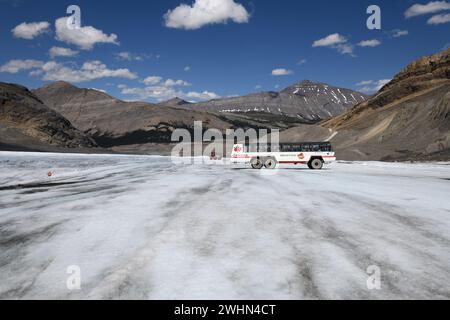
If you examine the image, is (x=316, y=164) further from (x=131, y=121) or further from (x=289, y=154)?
(x=131, y=121)

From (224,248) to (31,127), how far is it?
73132mm

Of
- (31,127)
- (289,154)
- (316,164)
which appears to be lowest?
(316,164)

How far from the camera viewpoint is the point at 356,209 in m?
9.59

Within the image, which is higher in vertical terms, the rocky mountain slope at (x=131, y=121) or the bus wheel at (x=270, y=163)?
the rocky mountain slope at (x=131, y=121)

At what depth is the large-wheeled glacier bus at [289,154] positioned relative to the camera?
2881 cm

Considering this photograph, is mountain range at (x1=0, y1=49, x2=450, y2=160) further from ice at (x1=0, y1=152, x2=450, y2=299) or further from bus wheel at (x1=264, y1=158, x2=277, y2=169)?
ice at (x1=0, y1=152, x2=450, y2=299)

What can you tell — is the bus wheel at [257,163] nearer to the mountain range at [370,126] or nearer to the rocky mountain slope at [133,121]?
the mountain range at [370,126]

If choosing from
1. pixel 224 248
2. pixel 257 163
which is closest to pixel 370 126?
pixel 257 163

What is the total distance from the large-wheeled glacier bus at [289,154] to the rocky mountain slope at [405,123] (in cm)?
1813

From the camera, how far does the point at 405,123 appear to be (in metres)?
54.8

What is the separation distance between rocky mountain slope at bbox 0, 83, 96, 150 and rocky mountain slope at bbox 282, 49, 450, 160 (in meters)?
44.7

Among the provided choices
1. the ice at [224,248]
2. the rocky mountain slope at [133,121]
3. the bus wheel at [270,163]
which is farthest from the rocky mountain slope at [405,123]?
the rocky mountain slope at [133,121]

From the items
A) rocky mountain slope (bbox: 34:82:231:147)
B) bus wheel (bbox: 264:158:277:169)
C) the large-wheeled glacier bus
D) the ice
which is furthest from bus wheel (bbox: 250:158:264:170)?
rocky mountain slope (bbox: 34:82:231:147)
